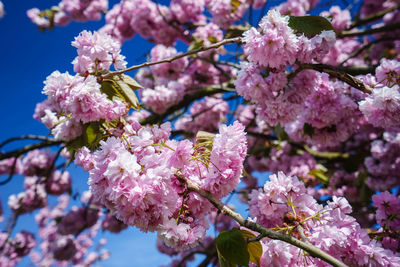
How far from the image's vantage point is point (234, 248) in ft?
2.92

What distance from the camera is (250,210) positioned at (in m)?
1.53

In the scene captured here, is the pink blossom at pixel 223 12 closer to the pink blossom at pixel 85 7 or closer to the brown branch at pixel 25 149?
the brown branch at pixel 25 149

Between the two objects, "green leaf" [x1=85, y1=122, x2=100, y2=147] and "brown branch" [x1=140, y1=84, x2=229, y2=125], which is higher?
"brown branch" [x1=140, y1=84, x2=229, y2=125]

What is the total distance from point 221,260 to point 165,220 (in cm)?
24

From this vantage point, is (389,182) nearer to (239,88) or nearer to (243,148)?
(239,88)

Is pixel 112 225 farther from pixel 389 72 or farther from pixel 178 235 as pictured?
pixel 389 72

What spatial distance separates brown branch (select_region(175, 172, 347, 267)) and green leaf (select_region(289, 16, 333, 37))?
0.94 m

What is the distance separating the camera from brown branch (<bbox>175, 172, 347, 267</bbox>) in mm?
801

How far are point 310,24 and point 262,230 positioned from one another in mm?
1078

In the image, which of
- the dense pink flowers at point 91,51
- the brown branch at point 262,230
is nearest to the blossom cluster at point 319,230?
the brown branch at point 262,230

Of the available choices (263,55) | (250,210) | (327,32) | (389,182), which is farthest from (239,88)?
(389,182)

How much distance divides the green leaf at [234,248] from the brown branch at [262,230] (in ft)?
0.19

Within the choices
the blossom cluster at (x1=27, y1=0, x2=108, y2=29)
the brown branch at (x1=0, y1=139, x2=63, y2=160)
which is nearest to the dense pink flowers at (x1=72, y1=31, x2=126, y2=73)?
the brown branch at (x1=0, y1=139, x2=63, y2=160)

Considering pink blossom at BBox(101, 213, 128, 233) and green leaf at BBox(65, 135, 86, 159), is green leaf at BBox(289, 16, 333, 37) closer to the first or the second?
green leaf at BBox(65, 135, 86, 159)
